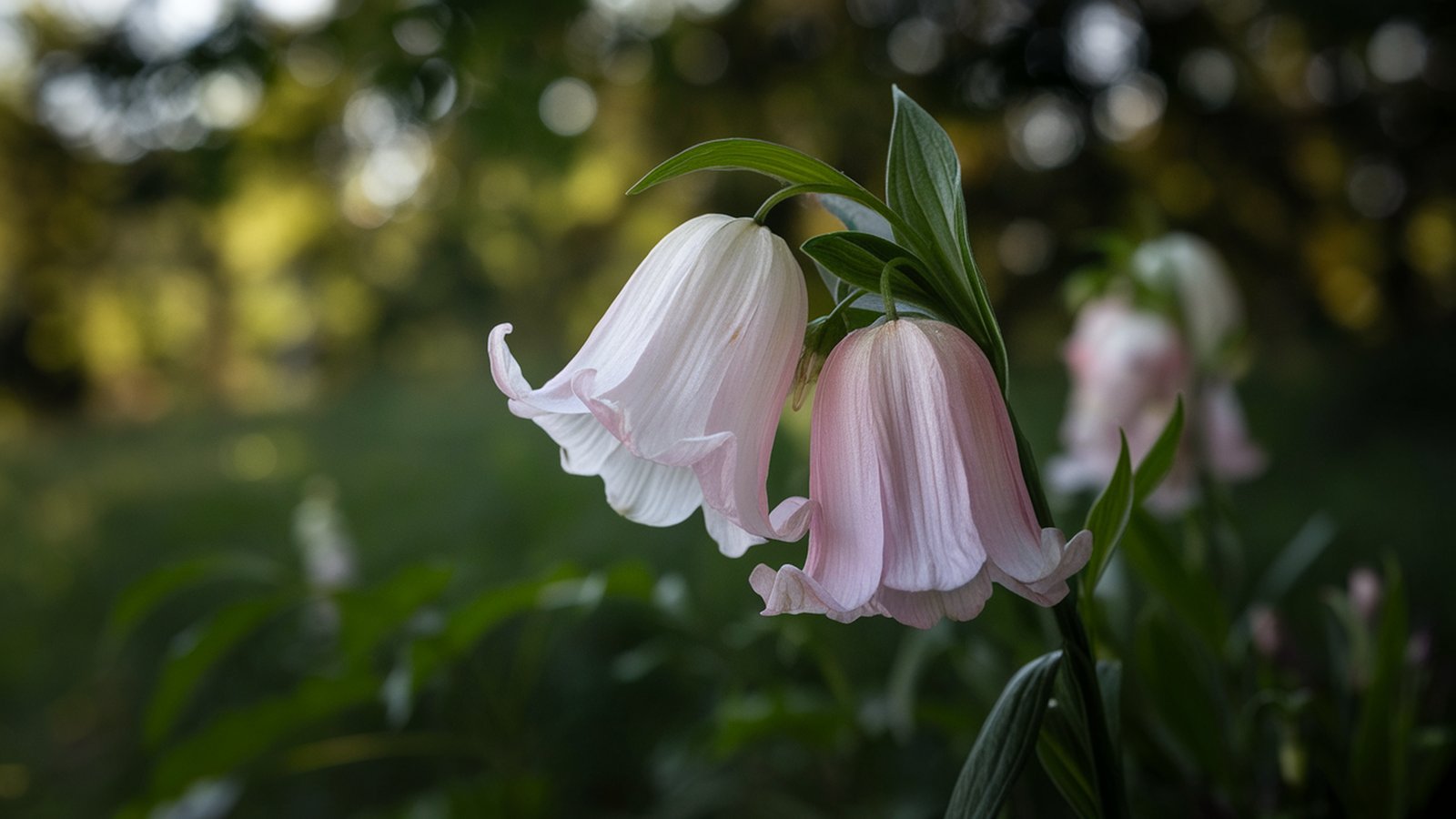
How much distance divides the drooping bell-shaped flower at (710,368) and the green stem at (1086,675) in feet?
0.29

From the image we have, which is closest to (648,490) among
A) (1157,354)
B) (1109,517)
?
(1109,517)

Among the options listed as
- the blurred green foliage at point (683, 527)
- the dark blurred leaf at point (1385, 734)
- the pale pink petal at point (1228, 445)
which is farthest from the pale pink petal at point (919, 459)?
the pale pink petal at point (1228, 445)

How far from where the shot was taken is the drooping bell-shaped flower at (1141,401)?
85cm

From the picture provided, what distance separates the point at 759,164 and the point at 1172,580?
327 mm

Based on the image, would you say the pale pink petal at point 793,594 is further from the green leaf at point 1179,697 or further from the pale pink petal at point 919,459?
the green leaf at point 1179,697

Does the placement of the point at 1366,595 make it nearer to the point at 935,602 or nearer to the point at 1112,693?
the point at 1112,693

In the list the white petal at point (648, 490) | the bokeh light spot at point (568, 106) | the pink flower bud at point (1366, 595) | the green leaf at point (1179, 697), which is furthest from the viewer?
the bokeh light spot at point (568, 106)

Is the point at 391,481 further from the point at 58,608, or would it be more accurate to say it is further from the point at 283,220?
the point at 283,220

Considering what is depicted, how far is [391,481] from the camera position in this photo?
279 centimetres

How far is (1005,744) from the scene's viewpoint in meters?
0.37

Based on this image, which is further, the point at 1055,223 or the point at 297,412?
the point at 297,412

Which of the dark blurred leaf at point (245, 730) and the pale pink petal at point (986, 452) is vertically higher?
the pale pink petal at point (986, 452)

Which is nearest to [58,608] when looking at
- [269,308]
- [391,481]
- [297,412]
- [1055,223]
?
[391,481]

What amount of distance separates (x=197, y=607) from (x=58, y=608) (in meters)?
0.60
